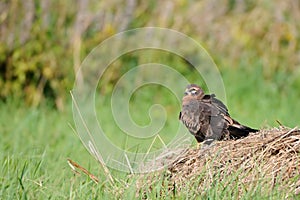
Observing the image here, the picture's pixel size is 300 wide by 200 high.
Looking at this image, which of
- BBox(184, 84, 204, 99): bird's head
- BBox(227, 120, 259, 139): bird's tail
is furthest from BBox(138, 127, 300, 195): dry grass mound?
BBox(184, 84, 204, 99): bird's head

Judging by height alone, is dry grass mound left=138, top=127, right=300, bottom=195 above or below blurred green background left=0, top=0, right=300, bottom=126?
below

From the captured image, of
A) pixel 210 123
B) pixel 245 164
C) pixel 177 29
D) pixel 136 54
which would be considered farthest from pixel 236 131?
pixel 177 29

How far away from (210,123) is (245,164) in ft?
2.00

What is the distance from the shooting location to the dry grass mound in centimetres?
484

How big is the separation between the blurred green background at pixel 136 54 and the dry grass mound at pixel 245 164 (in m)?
3.10

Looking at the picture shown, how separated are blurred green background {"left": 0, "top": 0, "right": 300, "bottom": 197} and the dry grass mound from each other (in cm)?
310

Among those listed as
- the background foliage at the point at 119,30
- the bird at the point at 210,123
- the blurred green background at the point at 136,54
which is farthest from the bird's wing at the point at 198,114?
the background foliage at the point at 119,30

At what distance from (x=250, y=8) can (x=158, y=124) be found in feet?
12.0

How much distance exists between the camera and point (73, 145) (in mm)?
7371

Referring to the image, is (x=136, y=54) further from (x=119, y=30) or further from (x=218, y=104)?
(x=218, y=104)

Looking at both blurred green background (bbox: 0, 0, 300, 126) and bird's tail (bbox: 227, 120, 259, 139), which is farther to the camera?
blurred green background (bbox: 0, 0, 300, 126)

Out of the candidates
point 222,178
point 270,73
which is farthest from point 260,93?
point 222,178

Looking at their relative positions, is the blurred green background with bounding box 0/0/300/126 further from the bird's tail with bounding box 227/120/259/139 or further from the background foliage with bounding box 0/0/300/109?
the bird's tail with bounding box 227/120/259/139

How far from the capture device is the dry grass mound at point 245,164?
15.9 feet
